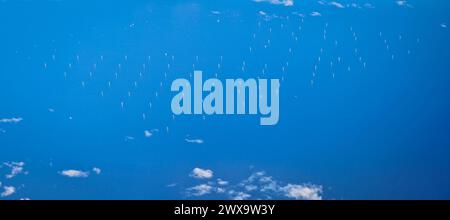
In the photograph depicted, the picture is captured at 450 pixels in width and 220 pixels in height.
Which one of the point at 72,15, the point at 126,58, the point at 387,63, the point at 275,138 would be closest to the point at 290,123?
the point at 275,138

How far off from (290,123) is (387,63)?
520 millimetres

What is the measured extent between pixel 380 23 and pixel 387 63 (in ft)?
0.61

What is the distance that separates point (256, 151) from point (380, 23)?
32.0 inches

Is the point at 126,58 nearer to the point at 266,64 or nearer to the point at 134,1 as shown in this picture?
the point at 134,1

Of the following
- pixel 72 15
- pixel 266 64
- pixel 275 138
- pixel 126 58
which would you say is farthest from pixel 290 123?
pixel 72 15

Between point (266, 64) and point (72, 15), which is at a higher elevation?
point (72, 15)

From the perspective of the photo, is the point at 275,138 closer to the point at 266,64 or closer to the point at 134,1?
the point at 266,64

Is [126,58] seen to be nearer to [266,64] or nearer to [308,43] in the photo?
[266,64]

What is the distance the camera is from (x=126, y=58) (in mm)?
2947

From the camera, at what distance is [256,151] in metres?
2.94
